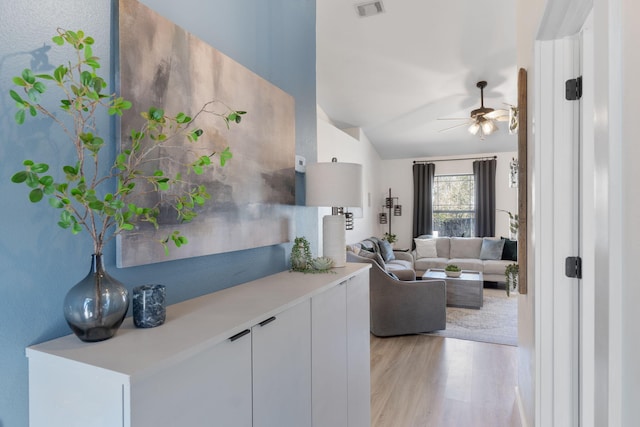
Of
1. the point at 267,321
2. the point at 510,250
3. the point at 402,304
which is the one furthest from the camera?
the point at 510,250

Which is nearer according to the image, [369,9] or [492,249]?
[369,9]

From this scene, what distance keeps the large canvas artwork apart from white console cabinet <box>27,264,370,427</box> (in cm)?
23

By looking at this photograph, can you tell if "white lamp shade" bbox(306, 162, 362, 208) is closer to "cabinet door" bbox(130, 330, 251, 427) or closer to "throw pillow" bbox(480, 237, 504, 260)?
"cabinet door" bbox(130, 330, 251, 427)

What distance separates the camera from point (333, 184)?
192 cm

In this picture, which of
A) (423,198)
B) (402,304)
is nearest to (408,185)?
(423,198)

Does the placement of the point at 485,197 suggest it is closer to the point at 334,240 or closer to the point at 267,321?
the point at 334,240

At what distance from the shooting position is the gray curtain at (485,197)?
23.6 ft

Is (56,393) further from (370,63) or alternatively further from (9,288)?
(370,63)

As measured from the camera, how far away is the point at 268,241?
1.81m

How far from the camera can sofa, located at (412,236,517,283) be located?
6.12m

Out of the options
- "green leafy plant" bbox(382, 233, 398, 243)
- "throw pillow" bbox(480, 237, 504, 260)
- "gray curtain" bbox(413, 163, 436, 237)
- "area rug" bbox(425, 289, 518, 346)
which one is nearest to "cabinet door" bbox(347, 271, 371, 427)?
"area rug" bbox(425, 289, 518, 346)

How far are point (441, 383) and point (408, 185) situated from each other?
18.7ft

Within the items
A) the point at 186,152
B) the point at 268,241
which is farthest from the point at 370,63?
the point at 186,152

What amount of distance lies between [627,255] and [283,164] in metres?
1.56
